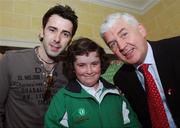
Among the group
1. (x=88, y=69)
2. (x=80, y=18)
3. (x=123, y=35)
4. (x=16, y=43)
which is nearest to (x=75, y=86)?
(x=88, y=69)

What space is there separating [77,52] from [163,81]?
57 centimetres

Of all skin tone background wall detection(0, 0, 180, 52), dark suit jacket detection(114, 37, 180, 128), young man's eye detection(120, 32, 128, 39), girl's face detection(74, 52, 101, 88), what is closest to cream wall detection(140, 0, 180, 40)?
skin tone background wall detection(0, 0, 180, 52)

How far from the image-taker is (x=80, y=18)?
2875 millimetres

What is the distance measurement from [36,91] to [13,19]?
117 centimetres

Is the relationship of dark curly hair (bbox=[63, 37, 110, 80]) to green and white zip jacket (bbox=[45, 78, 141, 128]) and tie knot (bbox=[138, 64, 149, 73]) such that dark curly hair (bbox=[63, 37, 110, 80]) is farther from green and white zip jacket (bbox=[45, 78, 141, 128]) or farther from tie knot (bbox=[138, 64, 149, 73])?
tie knot (bbox=[138, 64, 149, 73])

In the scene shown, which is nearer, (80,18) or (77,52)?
(77,52)

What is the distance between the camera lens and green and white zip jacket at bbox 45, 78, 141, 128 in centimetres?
143

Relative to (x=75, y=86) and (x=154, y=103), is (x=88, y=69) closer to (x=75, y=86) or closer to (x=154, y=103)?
(x=75, y=86)

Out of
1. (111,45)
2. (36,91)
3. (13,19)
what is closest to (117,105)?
(111,45)

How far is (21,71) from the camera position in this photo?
5.19 feet

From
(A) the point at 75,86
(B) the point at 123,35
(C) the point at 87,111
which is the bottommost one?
(C) the point at 87,111

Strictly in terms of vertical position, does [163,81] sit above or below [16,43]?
below

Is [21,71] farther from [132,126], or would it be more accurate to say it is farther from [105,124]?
[132,126]

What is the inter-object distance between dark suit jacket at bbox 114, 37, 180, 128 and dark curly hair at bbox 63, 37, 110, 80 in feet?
0.70
